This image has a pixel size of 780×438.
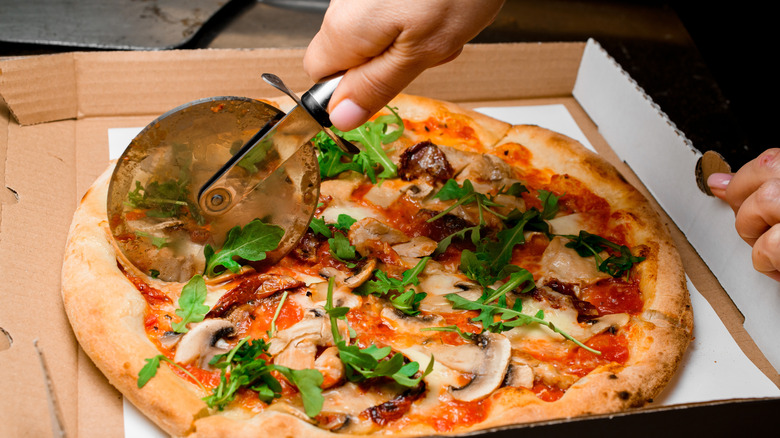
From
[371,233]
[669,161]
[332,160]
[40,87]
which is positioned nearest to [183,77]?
[40,87]

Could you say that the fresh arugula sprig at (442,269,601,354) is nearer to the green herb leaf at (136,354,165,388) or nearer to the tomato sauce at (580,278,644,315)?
the tomato sauce at (580,278,644,315)

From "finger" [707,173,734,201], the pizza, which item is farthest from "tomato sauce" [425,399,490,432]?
"finger" [707,173,734,201]

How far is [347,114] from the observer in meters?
1.81

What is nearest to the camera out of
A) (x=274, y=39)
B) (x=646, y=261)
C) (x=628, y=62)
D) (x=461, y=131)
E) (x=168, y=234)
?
(x=168, y=234)

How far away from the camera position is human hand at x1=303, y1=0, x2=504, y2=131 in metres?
1.65

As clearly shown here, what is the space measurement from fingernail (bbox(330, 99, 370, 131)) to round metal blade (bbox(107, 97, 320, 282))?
362 millimetres

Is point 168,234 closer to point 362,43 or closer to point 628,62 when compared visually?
point 362,43

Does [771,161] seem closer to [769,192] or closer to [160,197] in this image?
[769,192]

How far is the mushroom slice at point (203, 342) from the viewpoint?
2014mm

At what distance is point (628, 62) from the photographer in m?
4.67

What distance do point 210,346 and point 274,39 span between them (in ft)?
9.29

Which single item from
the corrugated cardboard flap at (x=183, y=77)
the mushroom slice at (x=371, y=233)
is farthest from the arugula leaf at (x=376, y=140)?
the corrugated cardboard flap at (x=183, y=77)

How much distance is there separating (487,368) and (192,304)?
0.98m

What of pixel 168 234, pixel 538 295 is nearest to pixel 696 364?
pixel 538 295
